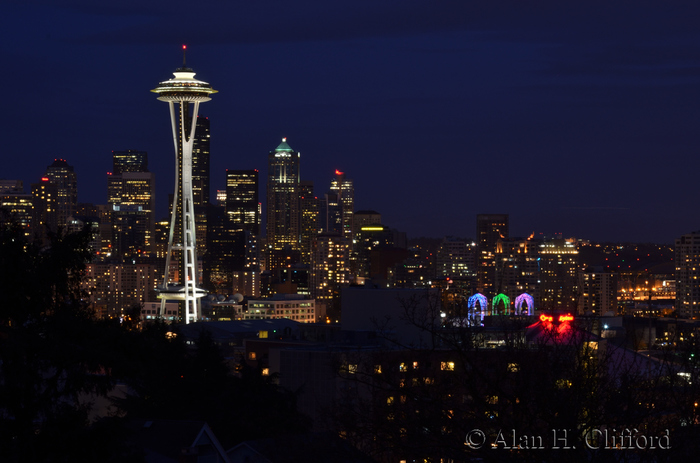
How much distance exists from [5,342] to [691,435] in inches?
346

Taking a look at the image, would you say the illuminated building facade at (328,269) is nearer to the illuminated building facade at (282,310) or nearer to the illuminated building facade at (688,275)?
the illuminated building facade at (282,310)

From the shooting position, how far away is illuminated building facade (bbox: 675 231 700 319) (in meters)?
160

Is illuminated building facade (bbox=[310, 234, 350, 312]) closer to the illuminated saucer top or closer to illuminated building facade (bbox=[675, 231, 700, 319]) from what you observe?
illuminated building facade (bbox=[675, 231, 700, 319])

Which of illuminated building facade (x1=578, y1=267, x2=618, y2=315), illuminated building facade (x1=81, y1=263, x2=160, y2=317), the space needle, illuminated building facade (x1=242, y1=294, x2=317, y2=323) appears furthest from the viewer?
illuminated building facade (x1=81, y1=263, x2=160, y2=317)

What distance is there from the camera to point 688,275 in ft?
545

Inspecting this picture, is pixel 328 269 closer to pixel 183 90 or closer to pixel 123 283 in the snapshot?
pixel 123 283

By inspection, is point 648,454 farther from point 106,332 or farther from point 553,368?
point 106,332

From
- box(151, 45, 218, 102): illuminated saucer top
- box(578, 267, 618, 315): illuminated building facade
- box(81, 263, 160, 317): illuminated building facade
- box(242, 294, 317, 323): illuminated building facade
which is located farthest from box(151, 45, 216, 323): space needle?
box(578, 267, 618, 315): illuminated building facade

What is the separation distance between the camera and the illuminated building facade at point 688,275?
160 metres

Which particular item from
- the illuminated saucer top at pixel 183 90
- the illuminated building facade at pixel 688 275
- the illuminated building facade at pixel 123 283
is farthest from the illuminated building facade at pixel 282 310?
the illuminated building facade at pixel 688 275

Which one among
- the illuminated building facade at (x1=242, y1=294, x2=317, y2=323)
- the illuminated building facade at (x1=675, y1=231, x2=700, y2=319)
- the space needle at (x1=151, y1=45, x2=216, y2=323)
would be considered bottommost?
the illuminated building facade at (x1=242, y1=294, x2=317, y2=323)

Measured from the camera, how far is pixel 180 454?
2147cm

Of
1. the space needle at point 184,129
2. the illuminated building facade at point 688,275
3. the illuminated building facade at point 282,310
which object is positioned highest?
the space needle at point 184,129

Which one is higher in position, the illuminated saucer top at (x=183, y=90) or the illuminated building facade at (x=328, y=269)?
the illuminated saucer top at (x=183, y=90)
